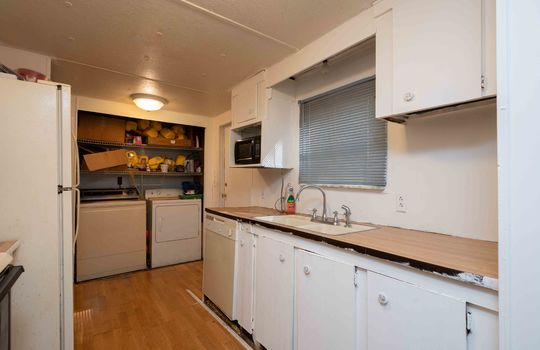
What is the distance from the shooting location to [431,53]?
3.98 feet

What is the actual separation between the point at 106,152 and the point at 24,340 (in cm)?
256

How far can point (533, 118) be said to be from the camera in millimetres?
674

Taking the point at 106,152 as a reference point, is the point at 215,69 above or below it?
above

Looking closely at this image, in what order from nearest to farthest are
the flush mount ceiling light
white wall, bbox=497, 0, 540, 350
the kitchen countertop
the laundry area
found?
1. white wall, bbox=497, 0, 540, 350
2. the kitchen countertop
3. the flush mount ceiling light
4. the laundry area

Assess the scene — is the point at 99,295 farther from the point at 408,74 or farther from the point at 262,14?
the point at 408,74

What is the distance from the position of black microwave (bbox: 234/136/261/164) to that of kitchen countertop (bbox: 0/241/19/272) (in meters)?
1.71

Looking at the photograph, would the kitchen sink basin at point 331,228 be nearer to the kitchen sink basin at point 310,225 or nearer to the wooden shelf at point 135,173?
the kitchen sink basin at point 310,225

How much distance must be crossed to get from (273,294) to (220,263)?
0.76 m

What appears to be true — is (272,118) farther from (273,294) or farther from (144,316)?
(144,316)

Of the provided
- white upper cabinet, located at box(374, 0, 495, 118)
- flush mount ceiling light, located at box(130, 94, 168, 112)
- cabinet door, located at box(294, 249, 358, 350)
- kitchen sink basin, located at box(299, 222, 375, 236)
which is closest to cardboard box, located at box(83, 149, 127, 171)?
flush mount ceiling light, located at box(130, 94, 168, 112)

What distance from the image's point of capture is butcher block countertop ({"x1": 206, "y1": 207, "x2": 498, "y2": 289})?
0.87m

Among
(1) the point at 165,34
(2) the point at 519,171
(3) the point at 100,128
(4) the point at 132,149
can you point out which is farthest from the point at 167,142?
(2) the point at 519,171

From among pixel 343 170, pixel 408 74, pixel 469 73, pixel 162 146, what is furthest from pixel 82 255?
pixel 469 73

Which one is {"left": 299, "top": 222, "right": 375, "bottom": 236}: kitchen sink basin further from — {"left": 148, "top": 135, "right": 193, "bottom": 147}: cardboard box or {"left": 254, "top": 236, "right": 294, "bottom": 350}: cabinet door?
{"left": 148, "top": 135, "right": 193, "bottom": 147}: cardboard box
